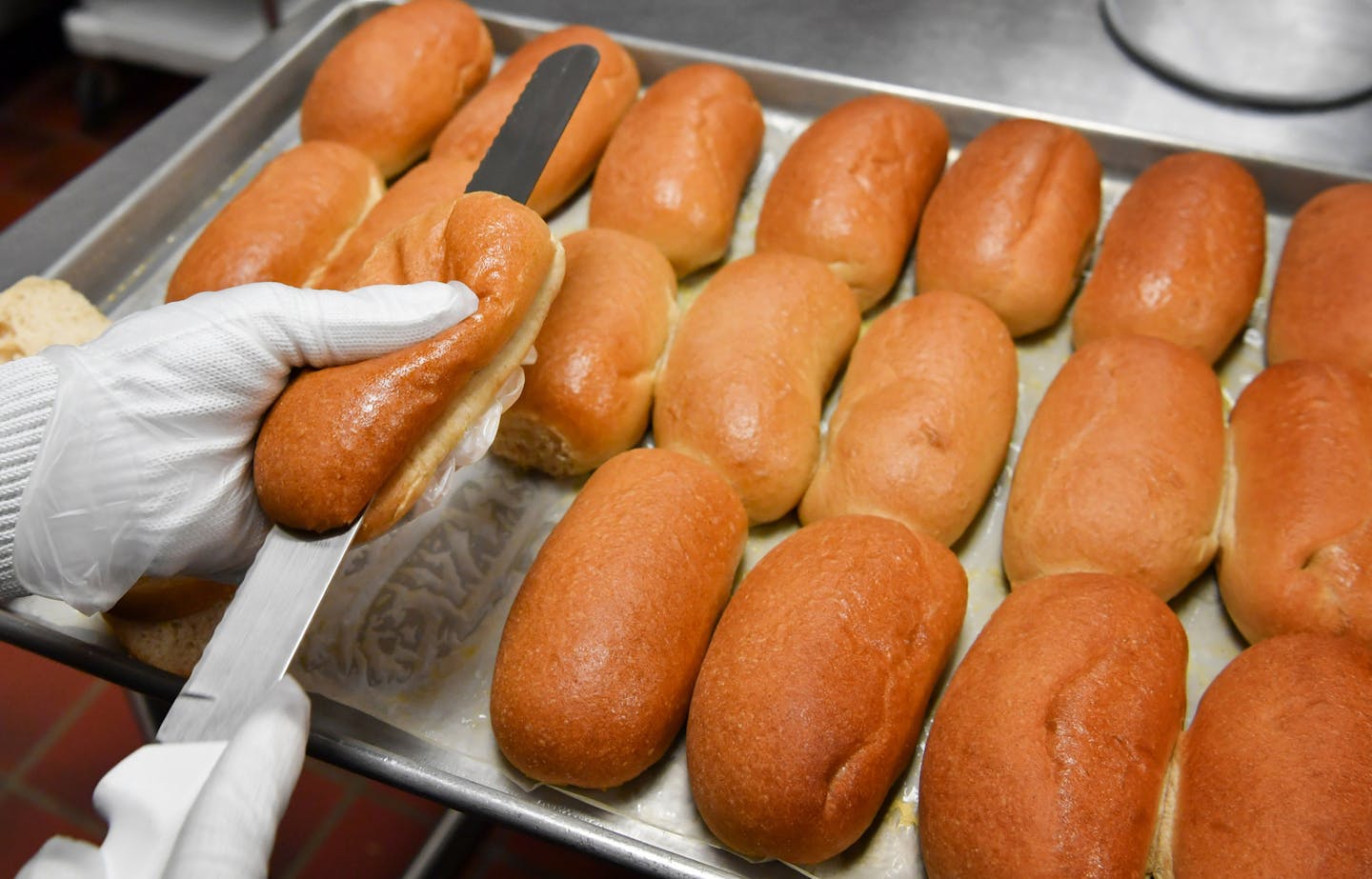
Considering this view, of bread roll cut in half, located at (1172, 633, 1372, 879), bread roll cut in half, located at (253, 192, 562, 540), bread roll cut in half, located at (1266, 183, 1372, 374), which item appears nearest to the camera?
bread roll cut in half, located at (1172, 633, 1372, 879)

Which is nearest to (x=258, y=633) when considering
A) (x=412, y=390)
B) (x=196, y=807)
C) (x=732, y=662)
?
(x=196, y=807)

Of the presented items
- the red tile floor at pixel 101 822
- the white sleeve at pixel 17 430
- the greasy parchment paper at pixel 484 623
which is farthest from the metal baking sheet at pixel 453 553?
the red tile floor at pixel 101 822

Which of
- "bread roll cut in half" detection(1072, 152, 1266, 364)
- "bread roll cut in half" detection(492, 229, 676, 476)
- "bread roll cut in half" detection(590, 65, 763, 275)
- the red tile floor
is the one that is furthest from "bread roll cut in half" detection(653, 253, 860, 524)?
the red tile floor

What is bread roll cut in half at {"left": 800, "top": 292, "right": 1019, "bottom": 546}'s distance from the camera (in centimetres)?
162

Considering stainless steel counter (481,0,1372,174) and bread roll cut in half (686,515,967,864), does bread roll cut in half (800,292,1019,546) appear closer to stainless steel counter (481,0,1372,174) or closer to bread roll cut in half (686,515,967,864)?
bread roll cut in half (686,515,967,864)

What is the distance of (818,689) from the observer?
1337 mm

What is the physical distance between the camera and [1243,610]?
5.07ft

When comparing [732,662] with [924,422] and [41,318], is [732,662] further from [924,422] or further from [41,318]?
[41,318]

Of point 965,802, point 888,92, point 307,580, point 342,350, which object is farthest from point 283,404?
point 888,92

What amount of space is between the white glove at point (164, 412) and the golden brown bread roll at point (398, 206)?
52 centimetres

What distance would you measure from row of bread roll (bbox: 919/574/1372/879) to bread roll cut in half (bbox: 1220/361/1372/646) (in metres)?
0.08

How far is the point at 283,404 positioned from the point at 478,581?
491 mm

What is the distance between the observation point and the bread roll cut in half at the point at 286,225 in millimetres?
1907

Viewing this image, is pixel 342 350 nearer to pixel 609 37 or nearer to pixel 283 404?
pixel 283 404
